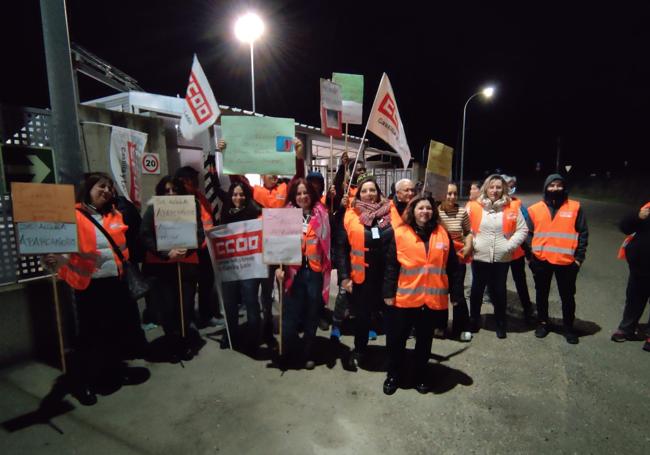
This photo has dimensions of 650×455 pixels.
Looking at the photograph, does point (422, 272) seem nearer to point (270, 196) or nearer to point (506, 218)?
point (506, 218)

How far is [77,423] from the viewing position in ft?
9.74

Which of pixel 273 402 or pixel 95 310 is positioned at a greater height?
pixel 95 310

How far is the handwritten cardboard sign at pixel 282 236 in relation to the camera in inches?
143

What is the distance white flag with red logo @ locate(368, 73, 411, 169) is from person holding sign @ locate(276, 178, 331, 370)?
4.03 feet

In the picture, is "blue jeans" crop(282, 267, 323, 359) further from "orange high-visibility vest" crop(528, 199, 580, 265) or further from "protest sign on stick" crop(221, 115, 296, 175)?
"orange high-visibility vest" crop(528, 199, 580, 265)

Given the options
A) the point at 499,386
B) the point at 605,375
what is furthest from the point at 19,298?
the point at 605,375

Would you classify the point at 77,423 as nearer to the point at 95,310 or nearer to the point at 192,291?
the point at 95,310

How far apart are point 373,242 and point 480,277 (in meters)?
1.67

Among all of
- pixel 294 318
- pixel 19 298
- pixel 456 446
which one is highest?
pixel 19 298

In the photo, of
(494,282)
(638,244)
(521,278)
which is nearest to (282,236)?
(494,282)

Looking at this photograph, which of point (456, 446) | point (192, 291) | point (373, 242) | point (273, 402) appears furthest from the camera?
point (192, 291)

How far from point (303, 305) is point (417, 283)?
1299mm

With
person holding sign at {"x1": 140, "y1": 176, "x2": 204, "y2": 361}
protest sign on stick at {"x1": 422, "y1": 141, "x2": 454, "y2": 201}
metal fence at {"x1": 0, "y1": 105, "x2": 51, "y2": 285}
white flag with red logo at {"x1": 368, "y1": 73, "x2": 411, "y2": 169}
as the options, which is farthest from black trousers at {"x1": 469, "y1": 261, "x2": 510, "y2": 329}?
metal fence at {"x1": 0, "y1": 105, "x2": 51, "y2": 285}

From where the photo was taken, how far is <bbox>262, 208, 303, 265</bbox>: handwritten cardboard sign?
12.0 feet
